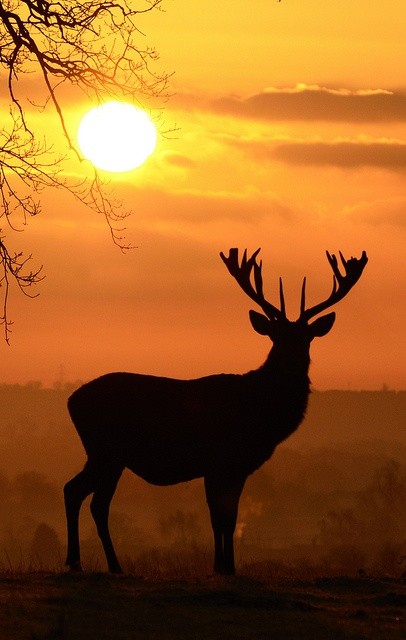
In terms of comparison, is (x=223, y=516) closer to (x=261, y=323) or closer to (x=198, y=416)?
(x=198, y=416)

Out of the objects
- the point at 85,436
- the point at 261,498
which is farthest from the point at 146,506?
the point at 85,436

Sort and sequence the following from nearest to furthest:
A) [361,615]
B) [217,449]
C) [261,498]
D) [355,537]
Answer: [361,615]
[217,449]
[355,537]
[261,498]

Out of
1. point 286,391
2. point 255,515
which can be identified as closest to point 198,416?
point 286,391

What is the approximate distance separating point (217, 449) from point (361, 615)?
4.13m

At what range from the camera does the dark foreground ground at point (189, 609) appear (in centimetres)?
1162

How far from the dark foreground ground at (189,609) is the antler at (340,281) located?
3.93 meters

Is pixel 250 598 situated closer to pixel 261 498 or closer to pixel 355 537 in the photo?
pixel 355 537

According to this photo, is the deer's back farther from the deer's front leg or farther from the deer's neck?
the deer's front leg

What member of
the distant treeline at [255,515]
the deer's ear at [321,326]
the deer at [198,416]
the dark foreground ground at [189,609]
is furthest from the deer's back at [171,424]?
the distant treeline at [255,515]

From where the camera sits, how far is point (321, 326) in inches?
661

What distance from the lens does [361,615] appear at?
12.8m

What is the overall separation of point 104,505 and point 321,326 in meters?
3.65

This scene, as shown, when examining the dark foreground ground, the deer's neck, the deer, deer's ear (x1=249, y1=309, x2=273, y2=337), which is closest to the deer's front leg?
the deer

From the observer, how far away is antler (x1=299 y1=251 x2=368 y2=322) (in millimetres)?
17000
